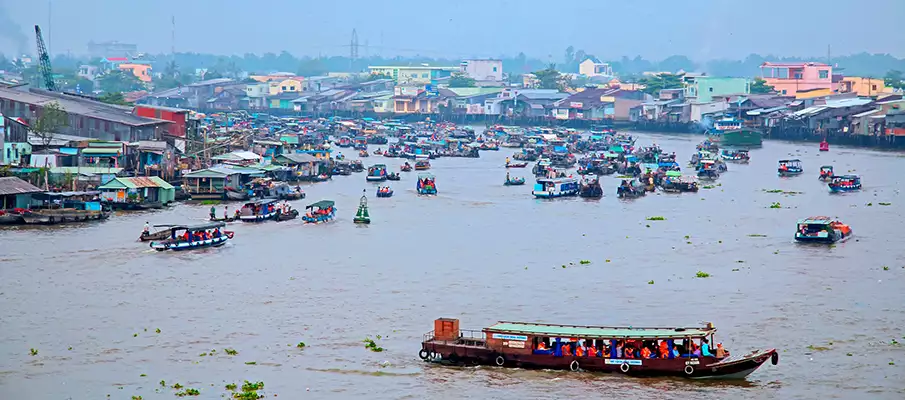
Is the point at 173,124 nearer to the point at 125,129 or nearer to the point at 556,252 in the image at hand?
the point at 125,129

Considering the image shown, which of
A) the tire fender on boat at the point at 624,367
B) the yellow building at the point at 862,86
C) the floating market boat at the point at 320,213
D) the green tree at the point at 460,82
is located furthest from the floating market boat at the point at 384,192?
the green tree at the point at 460,82

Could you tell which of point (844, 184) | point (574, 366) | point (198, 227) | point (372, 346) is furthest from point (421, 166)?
point (574, 366)

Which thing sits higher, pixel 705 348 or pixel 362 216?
pixel 362 216

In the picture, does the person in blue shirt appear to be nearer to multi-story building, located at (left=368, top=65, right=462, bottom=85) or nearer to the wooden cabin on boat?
the wooden cabin on boat

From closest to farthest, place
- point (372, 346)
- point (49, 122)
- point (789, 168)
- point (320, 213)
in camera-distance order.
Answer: point (372, 346) < point (320, 213) < point (49, 122) < point (789, 168)

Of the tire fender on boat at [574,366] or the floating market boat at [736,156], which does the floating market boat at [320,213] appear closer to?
the tire fender on boat at [574,366]

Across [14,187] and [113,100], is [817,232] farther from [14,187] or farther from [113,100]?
[113,100]

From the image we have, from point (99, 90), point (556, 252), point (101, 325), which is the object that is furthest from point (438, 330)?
point (99, 90)
